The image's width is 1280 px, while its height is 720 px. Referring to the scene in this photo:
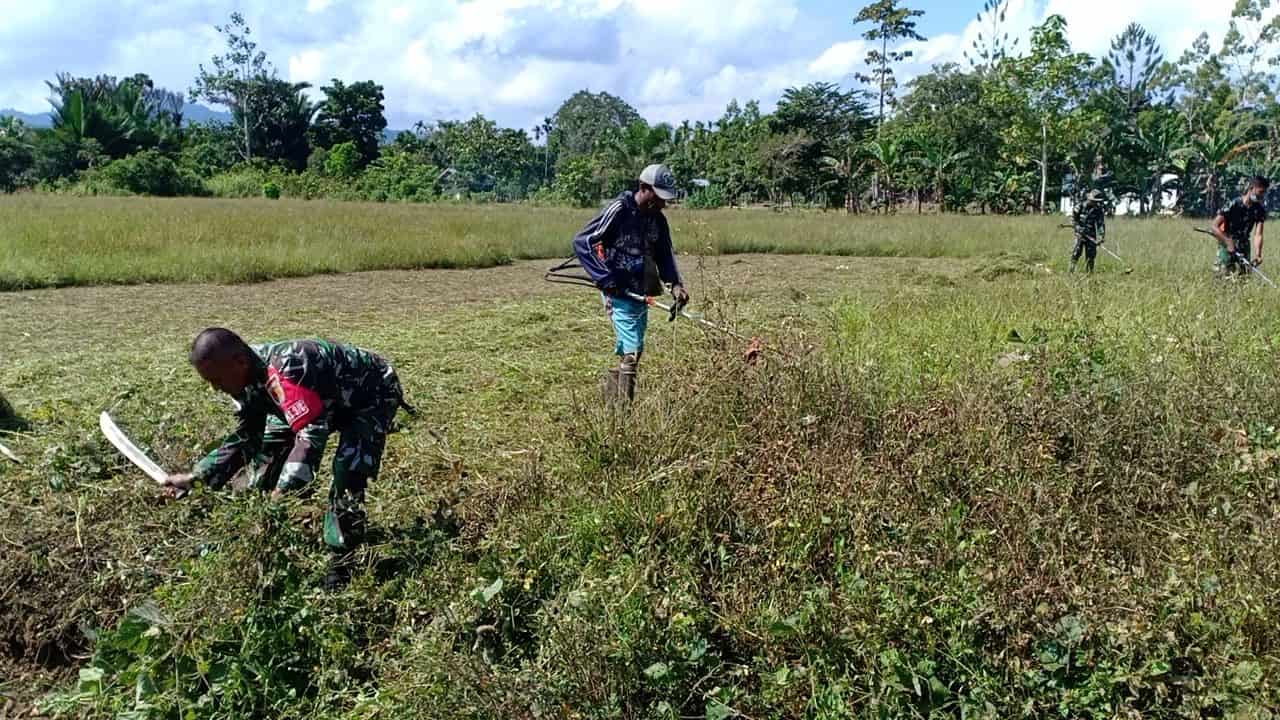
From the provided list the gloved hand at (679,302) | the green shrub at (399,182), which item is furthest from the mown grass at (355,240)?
the green shrub at (399,182)

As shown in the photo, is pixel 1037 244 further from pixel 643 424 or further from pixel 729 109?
pixel 729 109

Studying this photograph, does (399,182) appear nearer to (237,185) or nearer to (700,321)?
(237,185)

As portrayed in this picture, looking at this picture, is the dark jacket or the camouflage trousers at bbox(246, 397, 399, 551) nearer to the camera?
the camouflage trousers at bbox(246, 397, 399, 551)

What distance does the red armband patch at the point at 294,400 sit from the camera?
103 inches

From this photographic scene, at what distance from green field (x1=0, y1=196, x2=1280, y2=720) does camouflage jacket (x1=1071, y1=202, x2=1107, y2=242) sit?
5874 mm

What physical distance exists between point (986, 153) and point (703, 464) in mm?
33708

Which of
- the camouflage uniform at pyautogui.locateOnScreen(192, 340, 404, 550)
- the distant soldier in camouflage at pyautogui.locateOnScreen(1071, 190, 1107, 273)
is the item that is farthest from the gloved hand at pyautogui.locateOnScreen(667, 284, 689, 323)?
the distant soldier in camouflage at pyautogui.locateOnScreen(1071, 190, 1107, 273)

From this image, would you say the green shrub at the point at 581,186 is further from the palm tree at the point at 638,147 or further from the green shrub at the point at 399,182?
the green shrub at the point at 399,182

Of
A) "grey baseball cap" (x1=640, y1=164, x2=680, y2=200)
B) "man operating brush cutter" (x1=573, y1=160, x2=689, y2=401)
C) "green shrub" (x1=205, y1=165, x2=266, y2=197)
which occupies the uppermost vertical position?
"green shrub" (x1=205, y1=165, x2=266, y2=197)

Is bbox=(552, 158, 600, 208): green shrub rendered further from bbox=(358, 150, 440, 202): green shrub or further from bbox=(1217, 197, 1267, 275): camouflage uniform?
bbox=(1217, 197, 1267, 275): camouflage uniform

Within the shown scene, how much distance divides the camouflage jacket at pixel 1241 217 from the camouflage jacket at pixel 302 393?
7.59m

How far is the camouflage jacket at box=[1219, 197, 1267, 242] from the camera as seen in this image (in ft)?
24.9

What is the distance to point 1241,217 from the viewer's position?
7629 millimetres

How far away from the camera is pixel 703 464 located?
295cm
